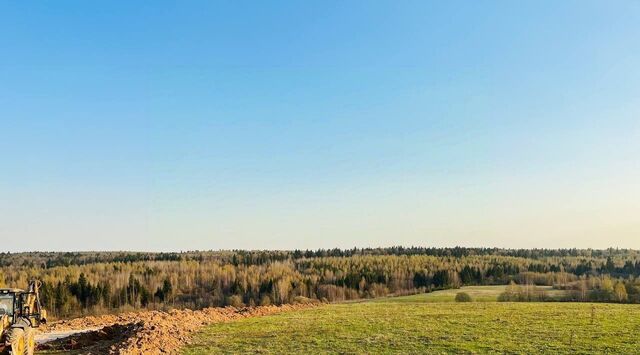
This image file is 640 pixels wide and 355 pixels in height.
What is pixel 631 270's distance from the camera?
85875mm

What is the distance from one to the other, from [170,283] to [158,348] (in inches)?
A: 2001

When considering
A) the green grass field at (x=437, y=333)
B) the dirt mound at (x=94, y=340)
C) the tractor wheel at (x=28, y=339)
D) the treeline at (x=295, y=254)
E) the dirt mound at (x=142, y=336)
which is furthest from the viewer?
the treeline at (x=295, y=254)

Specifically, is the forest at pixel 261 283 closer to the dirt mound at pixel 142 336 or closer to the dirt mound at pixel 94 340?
the dirt mound at pixel 142 336

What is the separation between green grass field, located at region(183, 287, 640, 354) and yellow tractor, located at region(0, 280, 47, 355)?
14.8ft

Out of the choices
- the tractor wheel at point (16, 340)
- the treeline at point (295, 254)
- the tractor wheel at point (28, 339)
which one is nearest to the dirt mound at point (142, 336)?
the tractor wheel at point (28, 339)

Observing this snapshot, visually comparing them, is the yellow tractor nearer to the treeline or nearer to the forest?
the forest

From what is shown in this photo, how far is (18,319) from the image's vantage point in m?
16.2

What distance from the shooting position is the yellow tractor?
49.3ft

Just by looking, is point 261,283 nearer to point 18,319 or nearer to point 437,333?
point 437,333

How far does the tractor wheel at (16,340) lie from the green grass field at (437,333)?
4.83 m

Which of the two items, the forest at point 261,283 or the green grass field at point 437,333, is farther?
the forest at point 261,283

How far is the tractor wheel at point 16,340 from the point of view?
14.8 meters

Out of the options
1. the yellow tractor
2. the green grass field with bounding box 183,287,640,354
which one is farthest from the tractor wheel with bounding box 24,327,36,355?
the green grass field with bounding box 183,287,640,354

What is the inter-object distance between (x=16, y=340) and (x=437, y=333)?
41.5ft
